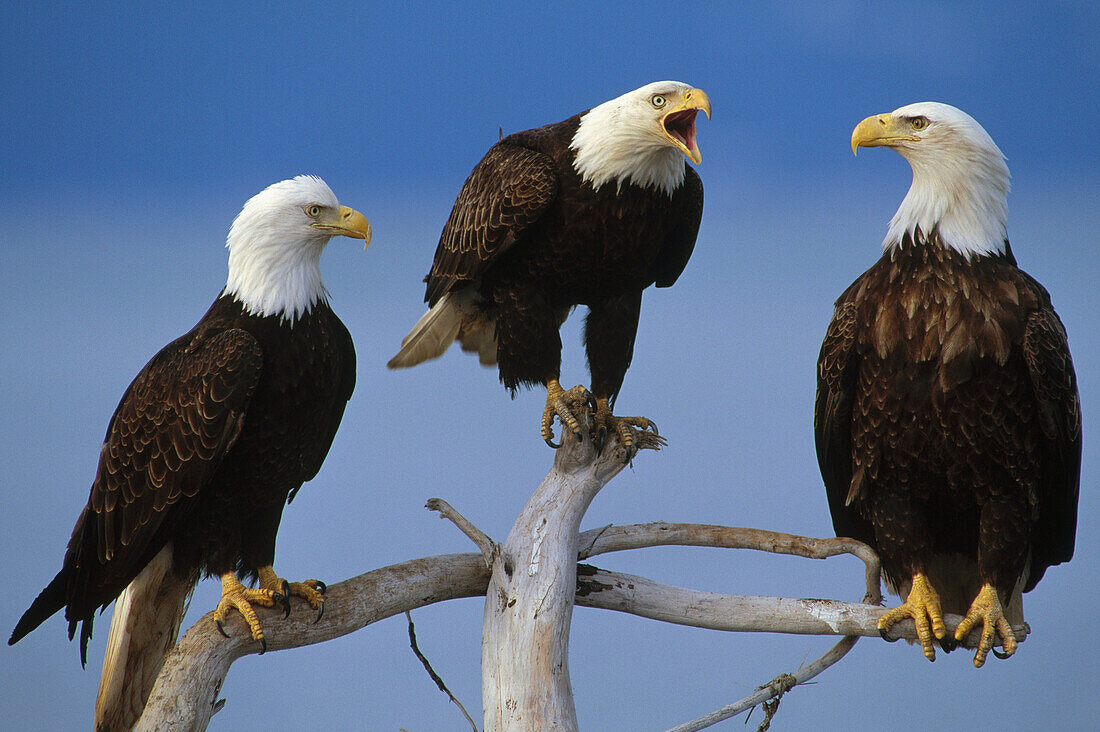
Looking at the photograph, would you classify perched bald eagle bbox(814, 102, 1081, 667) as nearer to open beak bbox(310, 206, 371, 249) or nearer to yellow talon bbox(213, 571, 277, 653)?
open beak bbox(310, 206, 371, 249)

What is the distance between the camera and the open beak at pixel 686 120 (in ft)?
14.6

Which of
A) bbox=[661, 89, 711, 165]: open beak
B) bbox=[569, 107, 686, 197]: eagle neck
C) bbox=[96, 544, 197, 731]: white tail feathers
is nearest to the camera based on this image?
bbox=[96, 544, 197, 731]: white tail feathers

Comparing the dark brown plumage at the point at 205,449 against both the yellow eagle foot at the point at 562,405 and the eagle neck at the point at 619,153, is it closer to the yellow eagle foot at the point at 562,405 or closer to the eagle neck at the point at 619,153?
the yellow eagle foot at the point at 562,405

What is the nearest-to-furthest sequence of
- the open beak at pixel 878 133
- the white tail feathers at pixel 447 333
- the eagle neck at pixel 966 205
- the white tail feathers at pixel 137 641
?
1. the eagle neck at pixel 966 205
2. the open beak at pixel 878 133
3. the white tail feathers at pixel 137 641
4. the white tail feathers at pixel 447 333

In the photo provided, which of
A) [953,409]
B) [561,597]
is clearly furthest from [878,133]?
[561,597]

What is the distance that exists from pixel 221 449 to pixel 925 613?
248 cm

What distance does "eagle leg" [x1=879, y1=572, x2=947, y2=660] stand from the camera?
4051 millimetres

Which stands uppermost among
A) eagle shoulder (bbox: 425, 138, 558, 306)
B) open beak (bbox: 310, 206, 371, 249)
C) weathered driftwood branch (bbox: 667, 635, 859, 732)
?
eagle shoulder (bbox: 425, 138, 558, 306)

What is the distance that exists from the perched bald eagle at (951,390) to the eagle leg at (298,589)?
74.6 inches

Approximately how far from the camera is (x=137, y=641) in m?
4.20

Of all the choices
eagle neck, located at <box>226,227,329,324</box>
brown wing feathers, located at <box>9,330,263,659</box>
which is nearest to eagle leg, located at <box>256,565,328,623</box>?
brown wing feathers, located at <box>9,330,263,659</box>

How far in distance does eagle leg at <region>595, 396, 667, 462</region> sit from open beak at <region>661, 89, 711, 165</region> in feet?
3.62

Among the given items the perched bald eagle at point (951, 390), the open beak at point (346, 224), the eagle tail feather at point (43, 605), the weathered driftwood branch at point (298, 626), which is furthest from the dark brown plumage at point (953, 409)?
the eagle tail feather at point (43, 605)

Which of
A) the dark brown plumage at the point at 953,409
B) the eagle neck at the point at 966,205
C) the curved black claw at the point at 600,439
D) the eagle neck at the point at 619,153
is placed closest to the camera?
the dark brown plumage at the point at 953,409
